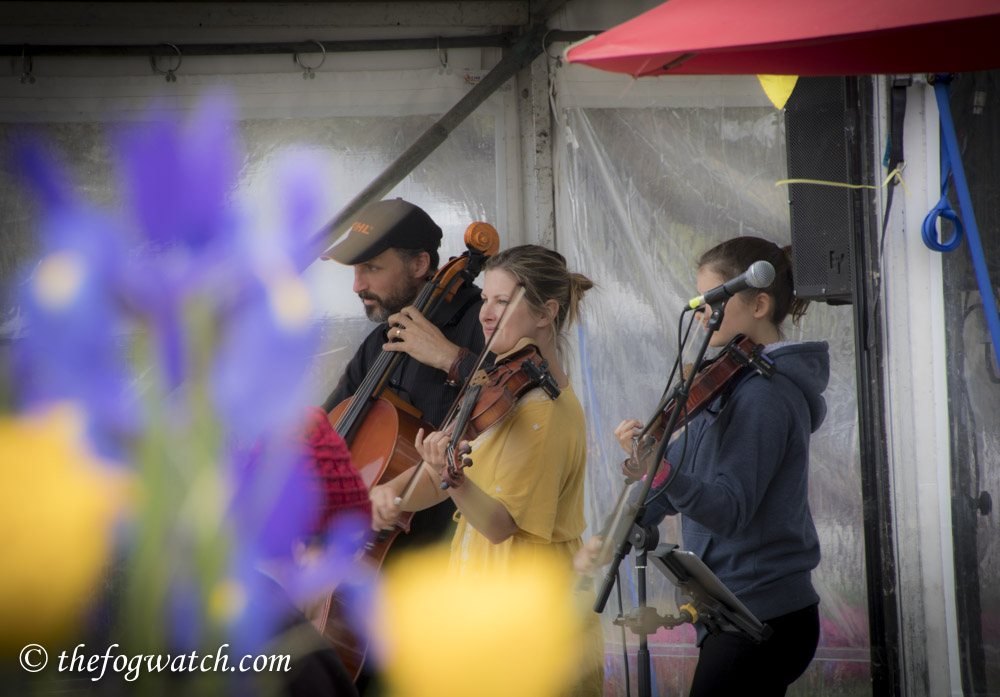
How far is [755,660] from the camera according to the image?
1.72 meters

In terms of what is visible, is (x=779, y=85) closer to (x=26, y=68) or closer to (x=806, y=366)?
(x=806, y=366)

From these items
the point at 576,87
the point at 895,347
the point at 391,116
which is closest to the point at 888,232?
the point at 895,347

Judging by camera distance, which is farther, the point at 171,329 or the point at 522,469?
the point at 171,329

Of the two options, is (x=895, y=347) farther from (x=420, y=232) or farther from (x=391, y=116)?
(x=391, y=116)

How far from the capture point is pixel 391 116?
104 inches

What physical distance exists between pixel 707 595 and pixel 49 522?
59.1 inches

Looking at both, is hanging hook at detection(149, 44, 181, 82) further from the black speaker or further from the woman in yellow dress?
the black speaker

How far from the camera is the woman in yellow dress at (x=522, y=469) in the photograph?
1975 millimetres

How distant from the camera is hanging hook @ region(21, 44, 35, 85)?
229 centimetres

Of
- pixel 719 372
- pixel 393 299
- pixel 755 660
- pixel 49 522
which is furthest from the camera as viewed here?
pixel 393 299

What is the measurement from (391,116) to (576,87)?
56 centimetres

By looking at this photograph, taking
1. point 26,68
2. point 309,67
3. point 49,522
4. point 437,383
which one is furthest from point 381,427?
point 26,68

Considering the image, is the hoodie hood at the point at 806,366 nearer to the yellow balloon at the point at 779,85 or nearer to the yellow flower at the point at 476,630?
the yellow balloon at the point at 779,85

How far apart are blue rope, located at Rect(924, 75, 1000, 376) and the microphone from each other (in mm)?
372
